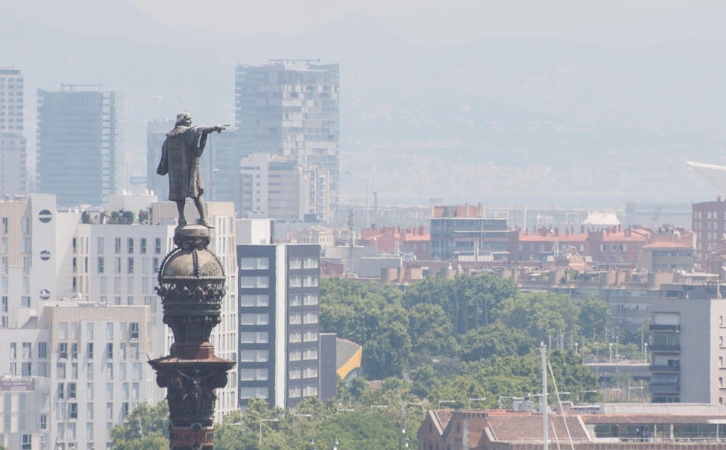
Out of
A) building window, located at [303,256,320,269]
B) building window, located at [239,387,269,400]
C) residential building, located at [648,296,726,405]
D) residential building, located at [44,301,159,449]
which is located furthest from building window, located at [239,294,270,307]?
residential building, located at [44,301,159,449]

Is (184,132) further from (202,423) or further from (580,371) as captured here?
(580,371)

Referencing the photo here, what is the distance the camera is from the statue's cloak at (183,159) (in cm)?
3073

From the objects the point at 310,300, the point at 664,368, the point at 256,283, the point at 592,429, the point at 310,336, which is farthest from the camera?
the point at 310,300

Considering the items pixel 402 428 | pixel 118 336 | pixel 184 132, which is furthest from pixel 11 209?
pixel 184 132

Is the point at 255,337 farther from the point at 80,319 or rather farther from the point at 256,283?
the point at 80,319

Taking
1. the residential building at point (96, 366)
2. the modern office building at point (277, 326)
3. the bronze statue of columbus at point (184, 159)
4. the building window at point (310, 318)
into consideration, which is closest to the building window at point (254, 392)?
the modern office building at point (277, 326)

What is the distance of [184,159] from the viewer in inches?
1220

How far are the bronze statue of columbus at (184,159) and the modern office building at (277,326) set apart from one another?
464 ft

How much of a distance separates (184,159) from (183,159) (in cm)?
1

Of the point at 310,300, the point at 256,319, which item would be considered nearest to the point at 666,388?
the point at 256,319

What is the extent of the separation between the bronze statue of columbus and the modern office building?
141482 millimetres

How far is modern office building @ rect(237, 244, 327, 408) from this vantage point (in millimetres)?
177250

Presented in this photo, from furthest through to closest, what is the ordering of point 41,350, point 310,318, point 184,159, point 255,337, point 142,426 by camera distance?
point 310,318
point 255,337
point 41,350
point 142,426
point 184,159

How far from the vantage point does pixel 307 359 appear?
184m
